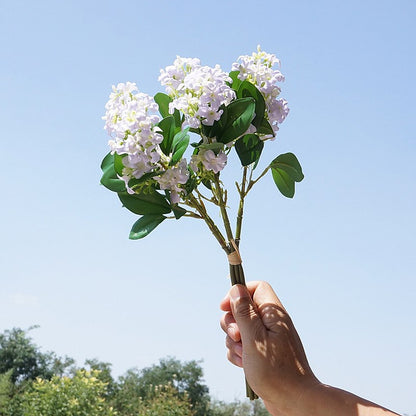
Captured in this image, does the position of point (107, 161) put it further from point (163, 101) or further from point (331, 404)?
point (331, 404)

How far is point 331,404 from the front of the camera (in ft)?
4.91

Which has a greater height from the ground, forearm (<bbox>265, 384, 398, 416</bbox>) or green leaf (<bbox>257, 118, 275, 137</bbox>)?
green leaf (<bbox>257, 118, 275, 137</bbox>)

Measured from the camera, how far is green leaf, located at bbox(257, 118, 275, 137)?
1.89 m

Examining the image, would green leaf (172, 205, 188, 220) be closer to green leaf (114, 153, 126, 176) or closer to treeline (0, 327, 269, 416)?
green leaf (114, 153, 126, 176)

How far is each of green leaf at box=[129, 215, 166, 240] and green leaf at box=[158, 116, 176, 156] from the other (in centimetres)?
21

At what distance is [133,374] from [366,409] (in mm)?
9874

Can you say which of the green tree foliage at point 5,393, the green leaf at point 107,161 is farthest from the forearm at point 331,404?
the green tree foliage at point 5,393

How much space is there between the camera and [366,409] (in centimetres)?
146

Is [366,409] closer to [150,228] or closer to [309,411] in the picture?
[309,411]

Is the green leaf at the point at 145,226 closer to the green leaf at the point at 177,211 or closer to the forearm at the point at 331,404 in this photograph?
the green leaf at the point at 177,211

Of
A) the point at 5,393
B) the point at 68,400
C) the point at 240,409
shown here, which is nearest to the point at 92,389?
the point at 68,400

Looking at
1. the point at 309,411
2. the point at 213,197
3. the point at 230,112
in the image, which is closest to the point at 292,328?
the point at 309,411

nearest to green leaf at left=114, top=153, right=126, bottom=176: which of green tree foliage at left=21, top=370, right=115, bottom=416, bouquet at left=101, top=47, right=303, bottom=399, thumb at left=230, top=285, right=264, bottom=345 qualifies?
bouquet at left=101, top=47, right=303, bottom=399

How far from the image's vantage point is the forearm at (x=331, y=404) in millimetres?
1464
